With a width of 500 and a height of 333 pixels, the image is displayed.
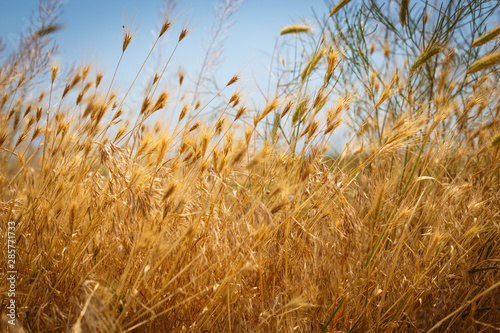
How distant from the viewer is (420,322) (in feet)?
4.08

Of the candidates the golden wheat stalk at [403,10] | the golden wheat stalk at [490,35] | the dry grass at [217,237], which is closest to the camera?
the dry grass at [217,237]

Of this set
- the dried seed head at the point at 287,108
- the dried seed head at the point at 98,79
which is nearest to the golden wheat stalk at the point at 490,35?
the dried seed head at the point at 287,108

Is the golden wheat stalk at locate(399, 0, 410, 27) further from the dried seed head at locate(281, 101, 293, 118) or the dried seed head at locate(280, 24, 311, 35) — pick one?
the dried seed head at locate(281, 101, 293, 118)

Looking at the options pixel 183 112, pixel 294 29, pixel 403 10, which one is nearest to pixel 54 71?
pixel 183 112

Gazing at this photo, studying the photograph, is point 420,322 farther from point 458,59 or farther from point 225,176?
point 458,59

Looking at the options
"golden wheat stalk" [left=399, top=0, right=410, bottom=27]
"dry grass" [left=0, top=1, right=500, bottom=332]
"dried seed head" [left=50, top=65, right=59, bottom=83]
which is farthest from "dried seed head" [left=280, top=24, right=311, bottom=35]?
"dried seed head" [left=50, top=65, right=59, bottom=83]

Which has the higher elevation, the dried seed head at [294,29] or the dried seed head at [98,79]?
the dried seed head at [294,29]

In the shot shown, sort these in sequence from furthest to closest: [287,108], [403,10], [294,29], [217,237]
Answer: [294,29] < [403,10] < [287,108] < [217,237]

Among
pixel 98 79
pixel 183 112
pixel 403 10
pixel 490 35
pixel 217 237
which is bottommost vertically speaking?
pixel 217 237

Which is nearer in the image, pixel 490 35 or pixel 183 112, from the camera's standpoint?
pixel 183 112

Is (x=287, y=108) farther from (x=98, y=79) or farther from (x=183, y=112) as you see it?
(x=98, y=79)

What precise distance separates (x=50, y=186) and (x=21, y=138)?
1.15ft

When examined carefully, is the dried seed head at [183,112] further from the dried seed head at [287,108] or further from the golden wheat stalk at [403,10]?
the golden wheat stalk at [403,10]

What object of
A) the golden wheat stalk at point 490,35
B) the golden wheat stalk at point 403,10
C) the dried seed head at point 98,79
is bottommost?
the dried seed head at point 98,79
